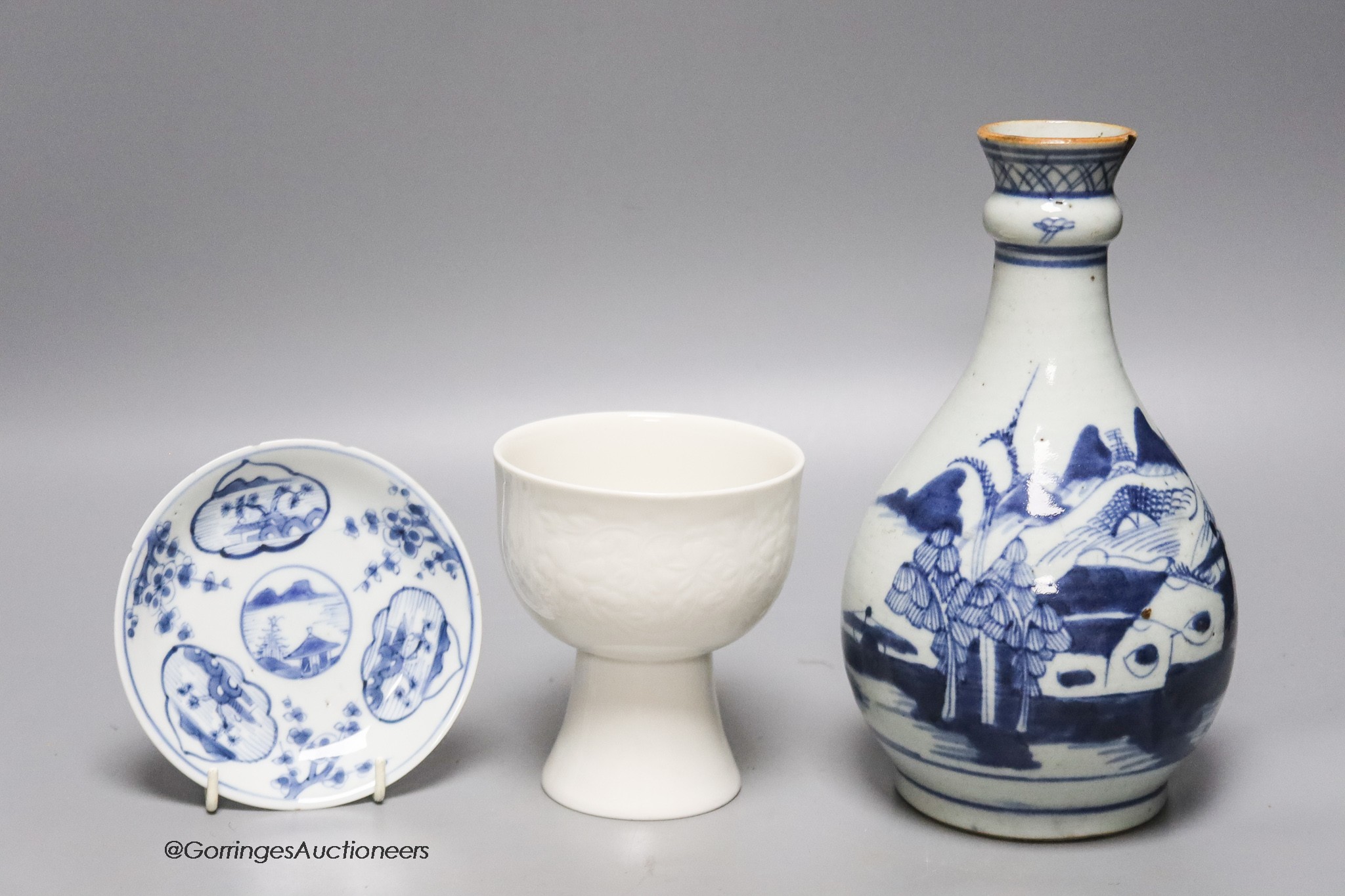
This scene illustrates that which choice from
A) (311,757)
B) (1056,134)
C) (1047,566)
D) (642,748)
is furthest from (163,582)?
(1056,134)

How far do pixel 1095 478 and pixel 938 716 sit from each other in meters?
0.25

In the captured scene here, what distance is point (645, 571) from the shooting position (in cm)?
A: 170

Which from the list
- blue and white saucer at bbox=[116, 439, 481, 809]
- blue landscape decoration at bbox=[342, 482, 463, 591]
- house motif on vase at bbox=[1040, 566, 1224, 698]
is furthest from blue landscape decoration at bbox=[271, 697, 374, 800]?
house motif on vase at bbox=[1040, 566, 1224, 698]

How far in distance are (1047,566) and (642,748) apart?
0.45m

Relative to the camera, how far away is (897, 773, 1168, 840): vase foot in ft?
5.64

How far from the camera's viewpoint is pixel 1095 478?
5.44 ft

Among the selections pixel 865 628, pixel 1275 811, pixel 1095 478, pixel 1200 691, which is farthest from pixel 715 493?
pixel 1275 811

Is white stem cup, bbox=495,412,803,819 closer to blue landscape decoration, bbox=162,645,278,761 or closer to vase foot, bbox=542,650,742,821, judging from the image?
vase foot, bbox=542,650,742,821

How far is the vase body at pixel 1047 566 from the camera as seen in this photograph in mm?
1637

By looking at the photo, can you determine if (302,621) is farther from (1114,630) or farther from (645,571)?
(1114,630)

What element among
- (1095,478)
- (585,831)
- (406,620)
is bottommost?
(585,831)

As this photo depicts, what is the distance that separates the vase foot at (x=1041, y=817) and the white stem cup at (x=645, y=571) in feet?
0.74

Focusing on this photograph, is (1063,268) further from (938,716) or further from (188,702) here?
(188,702)

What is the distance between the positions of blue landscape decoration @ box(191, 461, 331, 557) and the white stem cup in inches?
8.8
